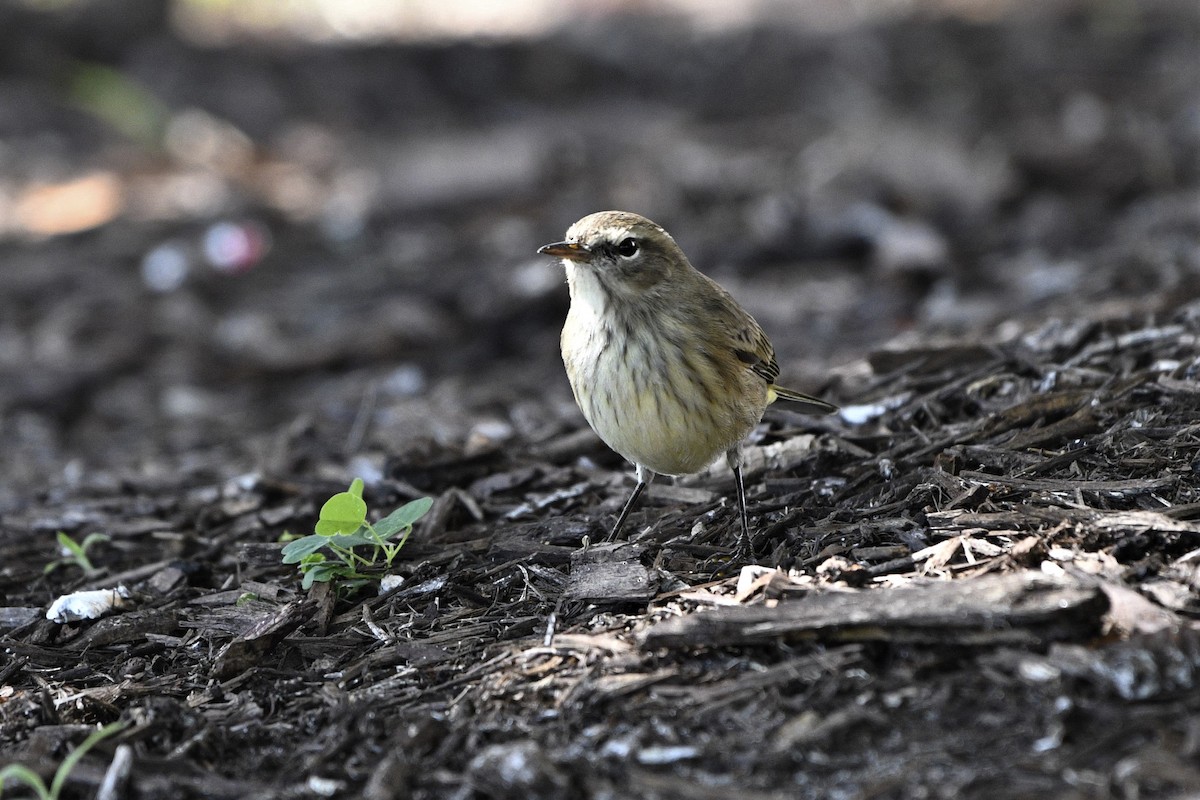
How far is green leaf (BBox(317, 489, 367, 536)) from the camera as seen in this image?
4102 millimetres

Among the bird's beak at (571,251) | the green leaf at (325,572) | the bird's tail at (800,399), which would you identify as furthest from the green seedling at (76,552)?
Answer: the bird's tail at (800,399)

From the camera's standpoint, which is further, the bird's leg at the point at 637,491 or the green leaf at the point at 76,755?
the bird's leg at the point at 637,491

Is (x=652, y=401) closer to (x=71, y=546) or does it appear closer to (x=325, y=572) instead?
(x=325, y=572)

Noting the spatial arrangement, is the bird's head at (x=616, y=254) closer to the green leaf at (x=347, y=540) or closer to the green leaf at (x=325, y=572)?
the green leaf at (x=347, y=540)

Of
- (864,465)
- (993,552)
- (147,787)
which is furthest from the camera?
(864,465)

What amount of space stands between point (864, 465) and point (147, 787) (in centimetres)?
288

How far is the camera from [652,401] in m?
4.52

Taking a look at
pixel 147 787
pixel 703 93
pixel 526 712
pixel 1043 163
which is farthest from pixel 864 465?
pixel 703 93

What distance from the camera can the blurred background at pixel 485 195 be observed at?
7.37 metres

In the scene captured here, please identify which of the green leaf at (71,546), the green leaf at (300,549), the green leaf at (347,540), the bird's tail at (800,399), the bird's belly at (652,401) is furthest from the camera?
the bird's tail at (800,399)

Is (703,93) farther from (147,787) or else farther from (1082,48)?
(147,787)

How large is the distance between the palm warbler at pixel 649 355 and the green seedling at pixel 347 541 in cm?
84

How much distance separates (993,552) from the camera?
3826 mm

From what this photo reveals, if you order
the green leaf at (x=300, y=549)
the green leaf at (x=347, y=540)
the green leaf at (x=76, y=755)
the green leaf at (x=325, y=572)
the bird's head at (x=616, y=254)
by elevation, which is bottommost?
the green leaf at (x=76, y=755)
